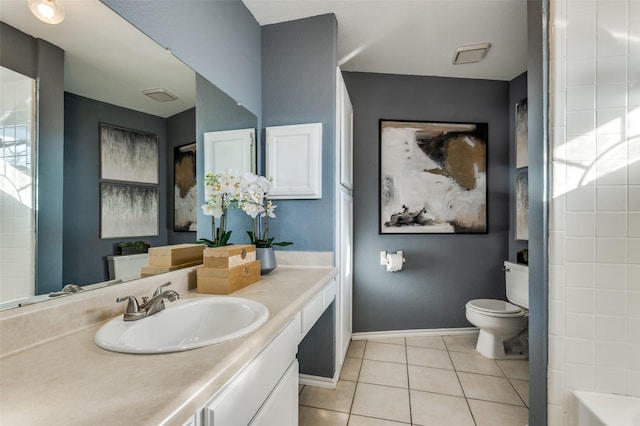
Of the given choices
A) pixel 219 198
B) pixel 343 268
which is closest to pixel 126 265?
pixel 219 198

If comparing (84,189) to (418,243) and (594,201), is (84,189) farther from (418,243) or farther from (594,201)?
(418,243)

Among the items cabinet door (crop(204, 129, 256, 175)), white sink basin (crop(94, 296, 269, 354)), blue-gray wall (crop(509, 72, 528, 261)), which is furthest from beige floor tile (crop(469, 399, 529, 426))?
cabinet door (crop(204, 129, 256, 175))

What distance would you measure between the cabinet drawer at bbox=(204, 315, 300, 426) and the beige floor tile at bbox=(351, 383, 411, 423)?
913 millimetres

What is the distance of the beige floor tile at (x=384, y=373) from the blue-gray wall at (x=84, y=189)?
70.3 inches

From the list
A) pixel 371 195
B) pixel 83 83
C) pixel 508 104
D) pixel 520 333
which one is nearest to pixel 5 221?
pixel 83 83

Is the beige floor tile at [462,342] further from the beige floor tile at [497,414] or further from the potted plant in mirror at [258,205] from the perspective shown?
Result: the potted plant in mirror at [258,205]

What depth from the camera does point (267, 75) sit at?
2.08m

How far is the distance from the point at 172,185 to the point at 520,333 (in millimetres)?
2749

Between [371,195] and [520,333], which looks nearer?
[520,333]

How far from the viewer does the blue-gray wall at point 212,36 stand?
3.91 ft

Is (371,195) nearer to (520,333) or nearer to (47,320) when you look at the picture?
(520,333)

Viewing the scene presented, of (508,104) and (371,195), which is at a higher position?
(508,104)

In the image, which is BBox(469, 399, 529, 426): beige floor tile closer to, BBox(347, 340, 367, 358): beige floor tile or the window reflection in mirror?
BBox(347, 340, 367, 358): beige floor tile

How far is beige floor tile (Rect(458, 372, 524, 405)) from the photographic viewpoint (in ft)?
6.08
